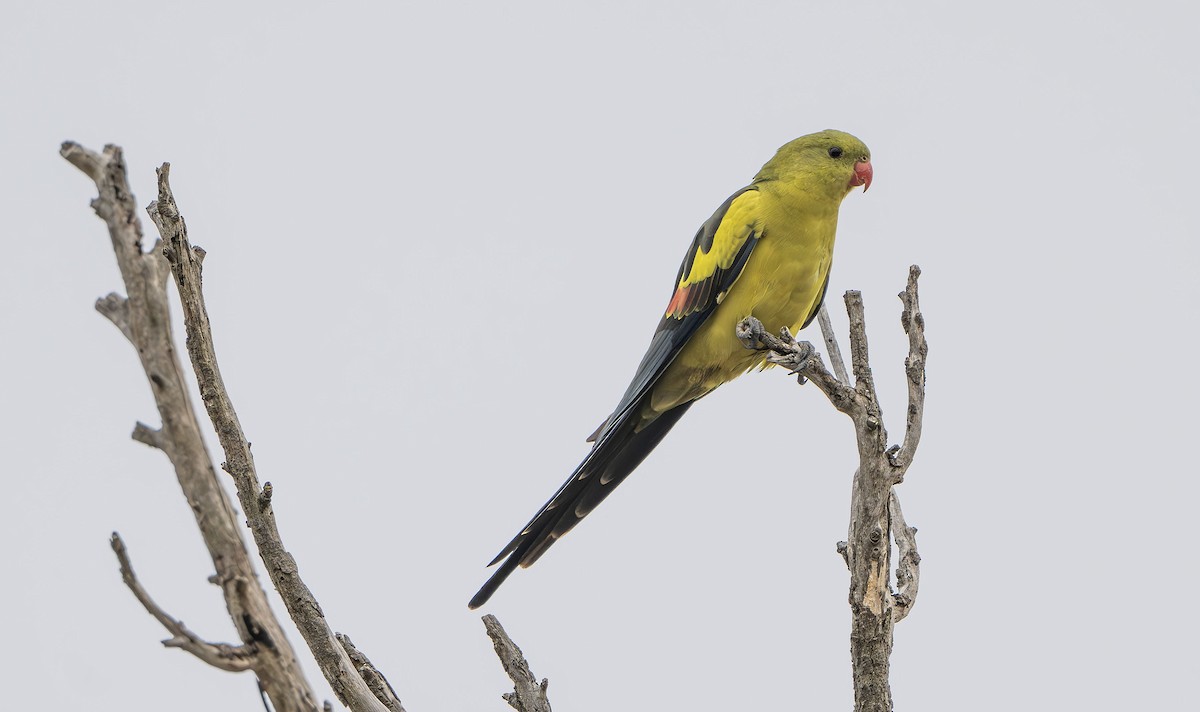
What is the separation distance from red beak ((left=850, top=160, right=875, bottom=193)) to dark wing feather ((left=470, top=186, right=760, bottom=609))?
53 cm

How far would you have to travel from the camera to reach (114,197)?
6.96 feet

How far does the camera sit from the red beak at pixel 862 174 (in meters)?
5.13

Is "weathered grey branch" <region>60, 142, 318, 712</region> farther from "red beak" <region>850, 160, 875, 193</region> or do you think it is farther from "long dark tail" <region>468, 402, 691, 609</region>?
"red beak" <region>850, 160, 875, 193</region>

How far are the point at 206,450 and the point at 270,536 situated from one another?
838 mm

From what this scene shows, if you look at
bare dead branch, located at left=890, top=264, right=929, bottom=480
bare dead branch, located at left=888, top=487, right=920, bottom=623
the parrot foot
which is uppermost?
the parrot foot

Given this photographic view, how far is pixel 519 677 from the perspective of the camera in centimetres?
348

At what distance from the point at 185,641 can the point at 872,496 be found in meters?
2.29

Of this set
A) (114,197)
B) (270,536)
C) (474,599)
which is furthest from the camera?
(474,599)

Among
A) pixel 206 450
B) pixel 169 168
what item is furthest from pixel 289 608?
pixel 169 168

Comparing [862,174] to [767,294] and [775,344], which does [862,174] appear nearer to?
[767,294]

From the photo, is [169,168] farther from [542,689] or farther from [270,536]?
[542,689]

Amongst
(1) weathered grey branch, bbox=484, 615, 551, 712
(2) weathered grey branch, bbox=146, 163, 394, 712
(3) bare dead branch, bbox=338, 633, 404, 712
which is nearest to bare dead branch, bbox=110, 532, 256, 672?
(2) weathered grey branch, bbox=146, 163, 394, 712

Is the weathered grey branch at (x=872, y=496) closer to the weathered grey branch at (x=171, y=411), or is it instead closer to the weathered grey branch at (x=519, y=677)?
the weathered grey branch at (x=519, y=677)

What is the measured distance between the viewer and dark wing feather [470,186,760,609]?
4336 mm
